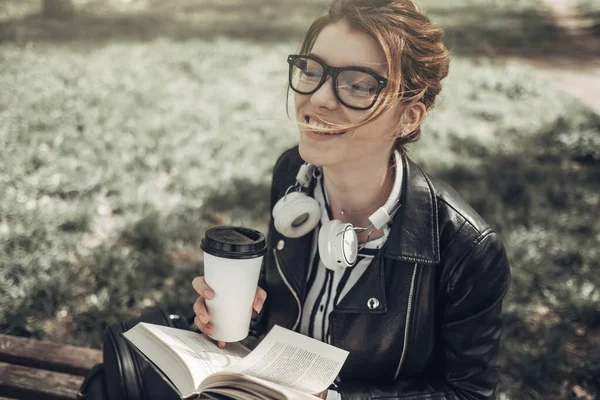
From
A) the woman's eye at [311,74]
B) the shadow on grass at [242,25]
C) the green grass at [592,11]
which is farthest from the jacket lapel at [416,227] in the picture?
the green grass at [592,11]

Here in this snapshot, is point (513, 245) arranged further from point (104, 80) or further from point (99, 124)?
point (104, 80)

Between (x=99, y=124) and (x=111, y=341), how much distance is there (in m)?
3.72

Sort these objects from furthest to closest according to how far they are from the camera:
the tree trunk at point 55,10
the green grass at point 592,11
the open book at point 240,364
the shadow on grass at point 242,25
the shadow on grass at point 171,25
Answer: the green grass at point 592,11
the tree trunk at point 55,10
the shadow on grass at point 242,25
the shadow on grass at point 171,25
the open book at point 240,364

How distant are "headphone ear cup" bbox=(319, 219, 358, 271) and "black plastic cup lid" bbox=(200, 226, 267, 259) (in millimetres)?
257

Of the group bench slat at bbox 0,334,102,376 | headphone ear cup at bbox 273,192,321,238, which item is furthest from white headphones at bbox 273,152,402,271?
bench slat at bbox 0,334,102,376

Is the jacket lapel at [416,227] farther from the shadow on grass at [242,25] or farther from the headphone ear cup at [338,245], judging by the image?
the shadow on grass at [242,25]

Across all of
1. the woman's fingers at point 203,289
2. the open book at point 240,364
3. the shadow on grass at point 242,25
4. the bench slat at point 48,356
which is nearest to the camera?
the open book at point 240,364

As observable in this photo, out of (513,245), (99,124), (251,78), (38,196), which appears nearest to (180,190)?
(38,196)

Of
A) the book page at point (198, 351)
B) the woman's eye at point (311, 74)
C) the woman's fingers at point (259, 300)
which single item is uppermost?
the woman's eye at point (311, 74)

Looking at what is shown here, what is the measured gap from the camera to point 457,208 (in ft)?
6.19

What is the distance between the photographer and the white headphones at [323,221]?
5.79 feet

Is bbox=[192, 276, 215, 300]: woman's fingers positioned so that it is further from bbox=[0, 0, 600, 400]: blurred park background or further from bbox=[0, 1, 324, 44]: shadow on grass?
bbox=[0, 1, 324, 44]: shadow on grass

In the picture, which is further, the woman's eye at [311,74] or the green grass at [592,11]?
the green grass at [592,11]

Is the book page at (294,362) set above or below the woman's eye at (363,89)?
below
